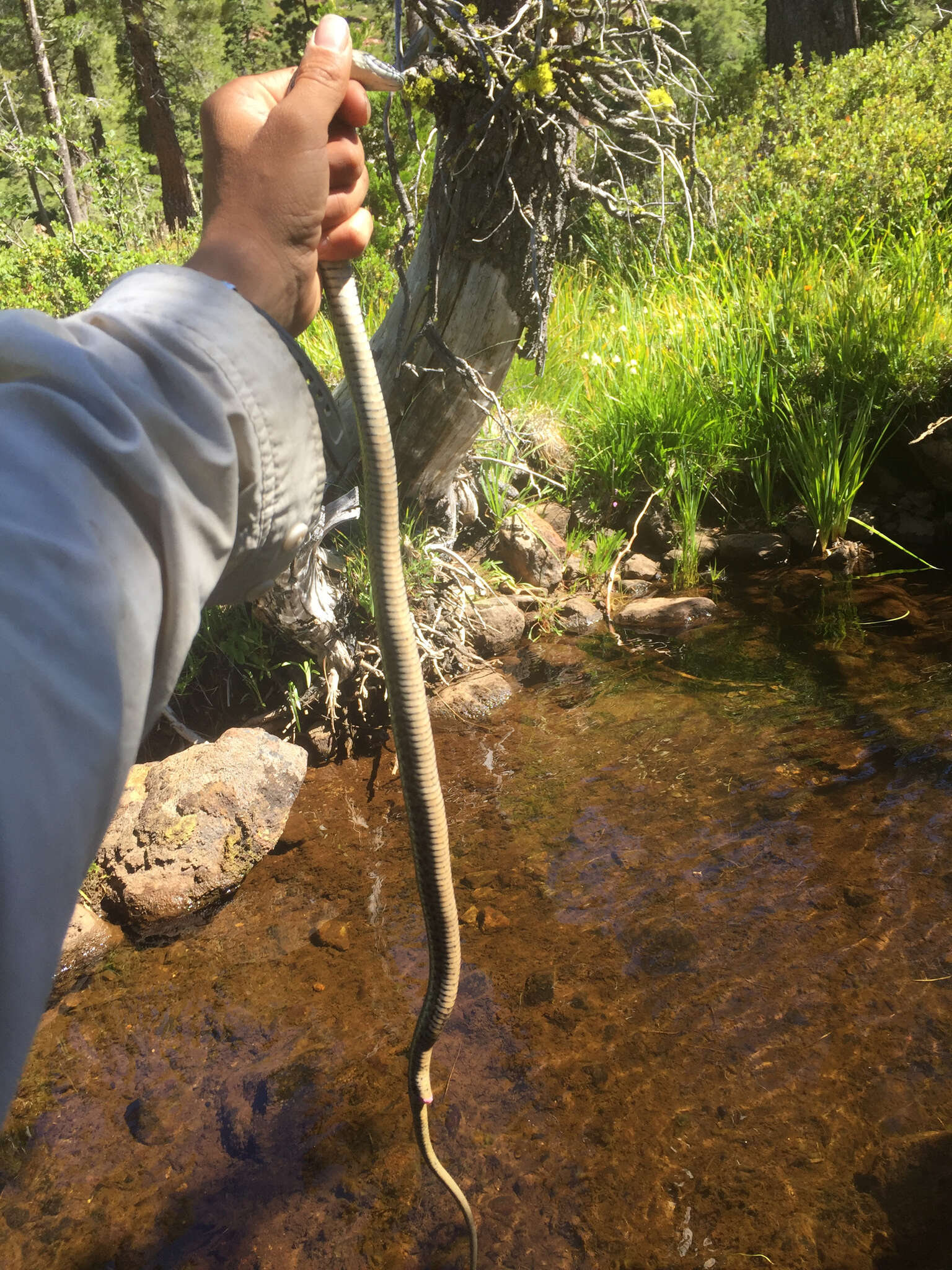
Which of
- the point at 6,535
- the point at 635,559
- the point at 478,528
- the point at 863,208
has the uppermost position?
the point at 6,535

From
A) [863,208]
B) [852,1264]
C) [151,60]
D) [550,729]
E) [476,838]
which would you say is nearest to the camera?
[852,1264]

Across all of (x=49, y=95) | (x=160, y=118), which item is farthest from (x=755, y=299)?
(x=49, y=95)

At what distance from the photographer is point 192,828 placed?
9.17 ft

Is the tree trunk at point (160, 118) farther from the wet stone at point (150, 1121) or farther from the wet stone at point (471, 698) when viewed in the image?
the wet stone at point (150, 1121)

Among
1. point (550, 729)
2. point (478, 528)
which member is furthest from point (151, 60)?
point (550, 729)

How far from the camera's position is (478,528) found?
4305 mm

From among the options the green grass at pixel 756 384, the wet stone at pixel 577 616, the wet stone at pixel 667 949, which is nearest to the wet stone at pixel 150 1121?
the wet stone at pixel 667 949

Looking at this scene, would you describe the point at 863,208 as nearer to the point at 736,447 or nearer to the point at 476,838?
the point at 736,447

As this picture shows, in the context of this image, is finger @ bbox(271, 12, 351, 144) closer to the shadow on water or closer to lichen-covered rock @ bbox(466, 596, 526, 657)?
the shadow on water

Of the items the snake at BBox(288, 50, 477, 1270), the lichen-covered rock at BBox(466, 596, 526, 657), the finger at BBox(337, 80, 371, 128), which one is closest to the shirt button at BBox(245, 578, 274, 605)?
the snake at BBox(288, 50, 477, 1270)

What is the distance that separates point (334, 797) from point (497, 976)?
1.09 meters

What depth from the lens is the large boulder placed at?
2.72 metres

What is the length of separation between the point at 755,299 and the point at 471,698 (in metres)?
3.04

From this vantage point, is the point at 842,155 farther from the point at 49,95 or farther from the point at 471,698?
the point at 49,95
